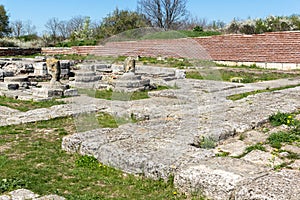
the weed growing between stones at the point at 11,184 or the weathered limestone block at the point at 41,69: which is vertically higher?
the weathered limestone block at the point at 41,69

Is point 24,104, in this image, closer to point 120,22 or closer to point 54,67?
point 54,67

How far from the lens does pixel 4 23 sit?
48.7m

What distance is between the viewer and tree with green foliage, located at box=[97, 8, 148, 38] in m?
40.5

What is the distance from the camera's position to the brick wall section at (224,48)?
20.8m

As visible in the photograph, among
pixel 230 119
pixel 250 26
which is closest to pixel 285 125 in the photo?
pixel 230 119

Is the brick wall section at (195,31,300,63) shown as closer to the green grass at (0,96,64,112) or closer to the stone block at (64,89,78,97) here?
the stone block at (64,89,78,97)

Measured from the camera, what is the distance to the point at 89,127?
7883 mm

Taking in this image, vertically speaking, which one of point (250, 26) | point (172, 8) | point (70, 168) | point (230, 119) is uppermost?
point (172, 8)

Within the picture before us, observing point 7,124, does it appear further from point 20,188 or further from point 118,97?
point 118,97

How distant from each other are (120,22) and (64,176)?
36.8 metres

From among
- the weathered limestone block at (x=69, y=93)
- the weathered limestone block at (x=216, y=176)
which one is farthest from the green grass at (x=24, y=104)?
the weathered limestone block at (x=216, y=176)

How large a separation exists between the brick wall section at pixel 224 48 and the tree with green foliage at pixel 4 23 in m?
19.6

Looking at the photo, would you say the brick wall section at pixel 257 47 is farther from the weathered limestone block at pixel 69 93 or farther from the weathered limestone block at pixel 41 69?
the weathered limestone block at pixel 69 93

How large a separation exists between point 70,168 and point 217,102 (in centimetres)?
537
